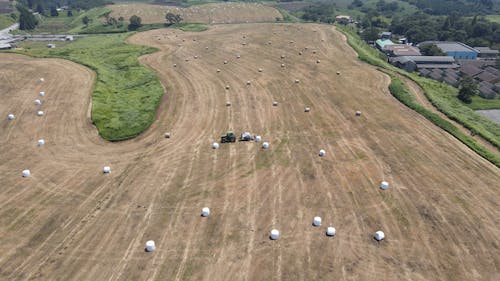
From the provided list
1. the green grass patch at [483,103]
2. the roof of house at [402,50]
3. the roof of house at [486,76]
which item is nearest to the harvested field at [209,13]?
the roof of house at [402,50]

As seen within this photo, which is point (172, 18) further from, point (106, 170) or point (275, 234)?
point (275, 234)

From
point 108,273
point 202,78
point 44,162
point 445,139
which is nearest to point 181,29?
point 202,78

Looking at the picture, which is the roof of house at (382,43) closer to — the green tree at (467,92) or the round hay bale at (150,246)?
the green tree at (467,92)

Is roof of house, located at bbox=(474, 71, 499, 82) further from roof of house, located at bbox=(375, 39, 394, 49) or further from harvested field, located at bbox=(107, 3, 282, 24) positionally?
harvested field, located at bbox=(107, 3, 282, 24)

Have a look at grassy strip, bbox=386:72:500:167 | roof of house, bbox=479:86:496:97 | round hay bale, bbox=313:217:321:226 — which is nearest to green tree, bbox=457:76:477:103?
roof of house, bbox=479:86:496:97

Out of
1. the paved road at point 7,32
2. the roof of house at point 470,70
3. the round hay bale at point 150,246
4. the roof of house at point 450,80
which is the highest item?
the paved road at point 7,32

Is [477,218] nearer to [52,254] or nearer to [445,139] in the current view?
[445,139]

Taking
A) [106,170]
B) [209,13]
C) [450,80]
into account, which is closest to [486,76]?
[450,80]
